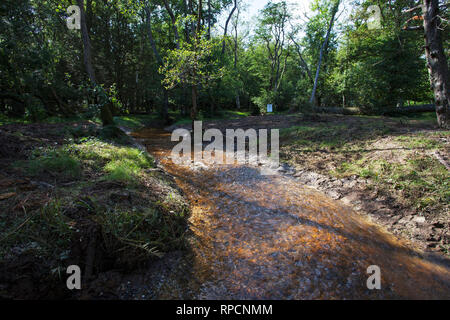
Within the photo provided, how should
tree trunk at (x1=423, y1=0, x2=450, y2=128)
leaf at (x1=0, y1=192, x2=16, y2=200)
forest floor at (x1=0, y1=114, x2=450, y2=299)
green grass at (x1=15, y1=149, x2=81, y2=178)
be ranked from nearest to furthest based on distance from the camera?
forest floor at (x1=0, y1=114, x2=450, y2=299)
leaf at (x1=0, y1=192, x2=16, y2=200)
green grass at (x1=15, y1=149, x2=81, y2=178)
tree trunk at (x1=423, y1=0, x2=450, y2=128)

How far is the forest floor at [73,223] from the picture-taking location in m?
2.33

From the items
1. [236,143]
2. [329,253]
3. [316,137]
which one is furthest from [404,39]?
[329,253]

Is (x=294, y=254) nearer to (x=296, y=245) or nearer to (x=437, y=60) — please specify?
(x=296, y=245)

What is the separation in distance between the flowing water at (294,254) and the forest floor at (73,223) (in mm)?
700

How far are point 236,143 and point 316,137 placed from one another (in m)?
3.84

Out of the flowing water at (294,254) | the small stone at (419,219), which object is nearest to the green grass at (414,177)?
the small stone at (419,219)

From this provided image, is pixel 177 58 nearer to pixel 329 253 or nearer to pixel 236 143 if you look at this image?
pixel 236 143

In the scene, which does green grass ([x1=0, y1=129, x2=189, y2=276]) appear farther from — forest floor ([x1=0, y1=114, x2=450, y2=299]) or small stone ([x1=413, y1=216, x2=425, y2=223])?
small stone ([x1=413, y1=216, x2=425, y2=223])

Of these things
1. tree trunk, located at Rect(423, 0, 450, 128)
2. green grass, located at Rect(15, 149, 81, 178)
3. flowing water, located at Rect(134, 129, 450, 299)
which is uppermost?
tree trunk, located at Rect(423, 0, 450, 128)

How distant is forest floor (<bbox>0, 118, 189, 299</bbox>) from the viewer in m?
2.33

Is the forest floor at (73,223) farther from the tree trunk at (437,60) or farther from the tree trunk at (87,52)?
the tree trunk at (437,60)

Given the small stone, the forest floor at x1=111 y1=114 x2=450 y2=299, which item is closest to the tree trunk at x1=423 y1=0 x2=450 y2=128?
the forest floor at x1=111 y1=114 x2=450 y2=299

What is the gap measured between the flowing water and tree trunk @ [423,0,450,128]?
6.52 metres

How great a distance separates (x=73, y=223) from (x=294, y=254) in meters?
3.23
